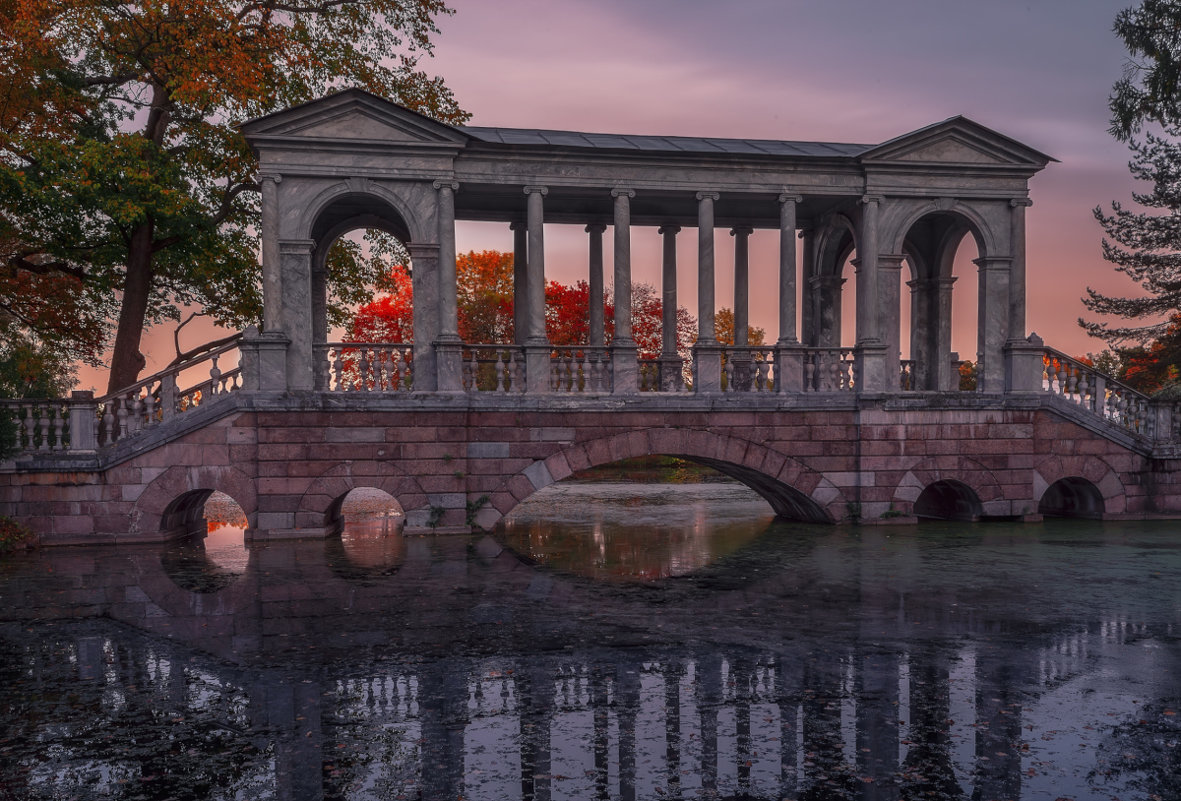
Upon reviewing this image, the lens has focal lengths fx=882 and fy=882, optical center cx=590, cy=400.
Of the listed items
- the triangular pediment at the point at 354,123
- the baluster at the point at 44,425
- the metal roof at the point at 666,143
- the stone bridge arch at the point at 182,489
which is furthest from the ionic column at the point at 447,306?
the baluster at the point at 44,425

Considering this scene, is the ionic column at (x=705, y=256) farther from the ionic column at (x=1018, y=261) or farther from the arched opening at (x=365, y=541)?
the arched opening at (x=365, y=541)

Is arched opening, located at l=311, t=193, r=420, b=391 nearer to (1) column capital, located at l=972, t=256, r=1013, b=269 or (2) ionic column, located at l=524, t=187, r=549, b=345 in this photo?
(2) ionic column, located at l=524, t=187, r=549, b=345

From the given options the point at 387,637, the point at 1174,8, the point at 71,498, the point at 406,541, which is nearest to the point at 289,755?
the point at 387,637

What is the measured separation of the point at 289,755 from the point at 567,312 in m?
34.1

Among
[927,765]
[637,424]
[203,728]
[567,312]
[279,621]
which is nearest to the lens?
[927,765]

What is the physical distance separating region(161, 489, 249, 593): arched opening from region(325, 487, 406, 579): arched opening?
4.95 feet

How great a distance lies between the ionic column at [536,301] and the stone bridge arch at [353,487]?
2958 mm

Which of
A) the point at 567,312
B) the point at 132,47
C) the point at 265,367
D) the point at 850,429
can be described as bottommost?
the point at 850,429

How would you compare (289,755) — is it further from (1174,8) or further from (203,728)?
(1174,8)

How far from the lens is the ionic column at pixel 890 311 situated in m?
18.3

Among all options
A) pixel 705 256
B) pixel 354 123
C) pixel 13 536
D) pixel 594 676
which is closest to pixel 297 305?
pixel 354 123

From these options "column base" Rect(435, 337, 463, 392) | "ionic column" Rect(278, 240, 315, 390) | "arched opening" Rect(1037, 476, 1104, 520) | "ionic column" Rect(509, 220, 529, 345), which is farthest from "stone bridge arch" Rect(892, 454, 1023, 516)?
"ionic column" Rect(278, 240, 315, 390)

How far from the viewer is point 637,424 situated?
17.1m

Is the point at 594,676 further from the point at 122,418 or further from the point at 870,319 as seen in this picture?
the point at 870,319
